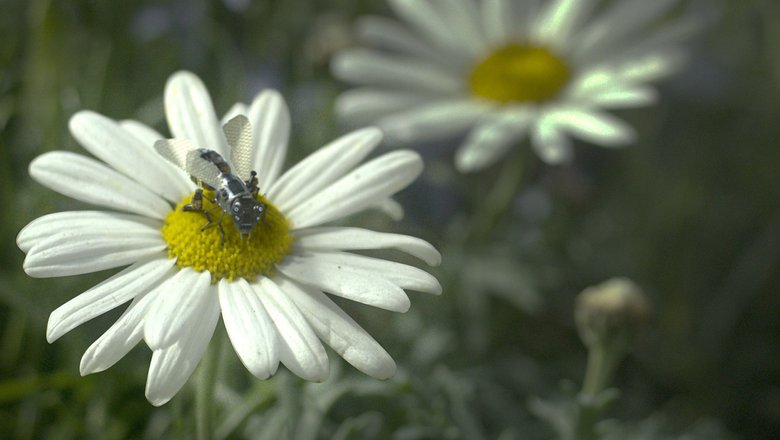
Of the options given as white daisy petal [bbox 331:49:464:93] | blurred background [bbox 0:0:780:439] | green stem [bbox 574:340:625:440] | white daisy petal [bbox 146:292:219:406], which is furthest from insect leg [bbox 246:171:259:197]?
white daisy petal [bbox 331:49:464:93]

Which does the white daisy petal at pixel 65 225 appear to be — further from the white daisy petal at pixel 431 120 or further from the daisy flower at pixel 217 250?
the white daisy petal at pixel 431 120

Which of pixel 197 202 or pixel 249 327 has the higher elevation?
pixel 197 202

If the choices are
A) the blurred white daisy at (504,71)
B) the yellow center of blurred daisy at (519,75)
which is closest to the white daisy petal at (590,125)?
the blurred white daisy at (504,71)

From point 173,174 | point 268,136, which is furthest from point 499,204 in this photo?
point 173,174

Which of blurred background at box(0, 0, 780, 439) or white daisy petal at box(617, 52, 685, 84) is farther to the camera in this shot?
white daisy petal at box(617, 52, 685, 84)

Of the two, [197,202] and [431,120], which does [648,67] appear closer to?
[431,120]

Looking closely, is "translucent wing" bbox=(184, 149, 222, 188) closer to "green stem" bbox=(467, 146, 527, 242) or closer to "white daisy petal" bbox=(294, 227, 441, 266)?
"white daisy petal" bbox=(294, 227, 441, 266)
